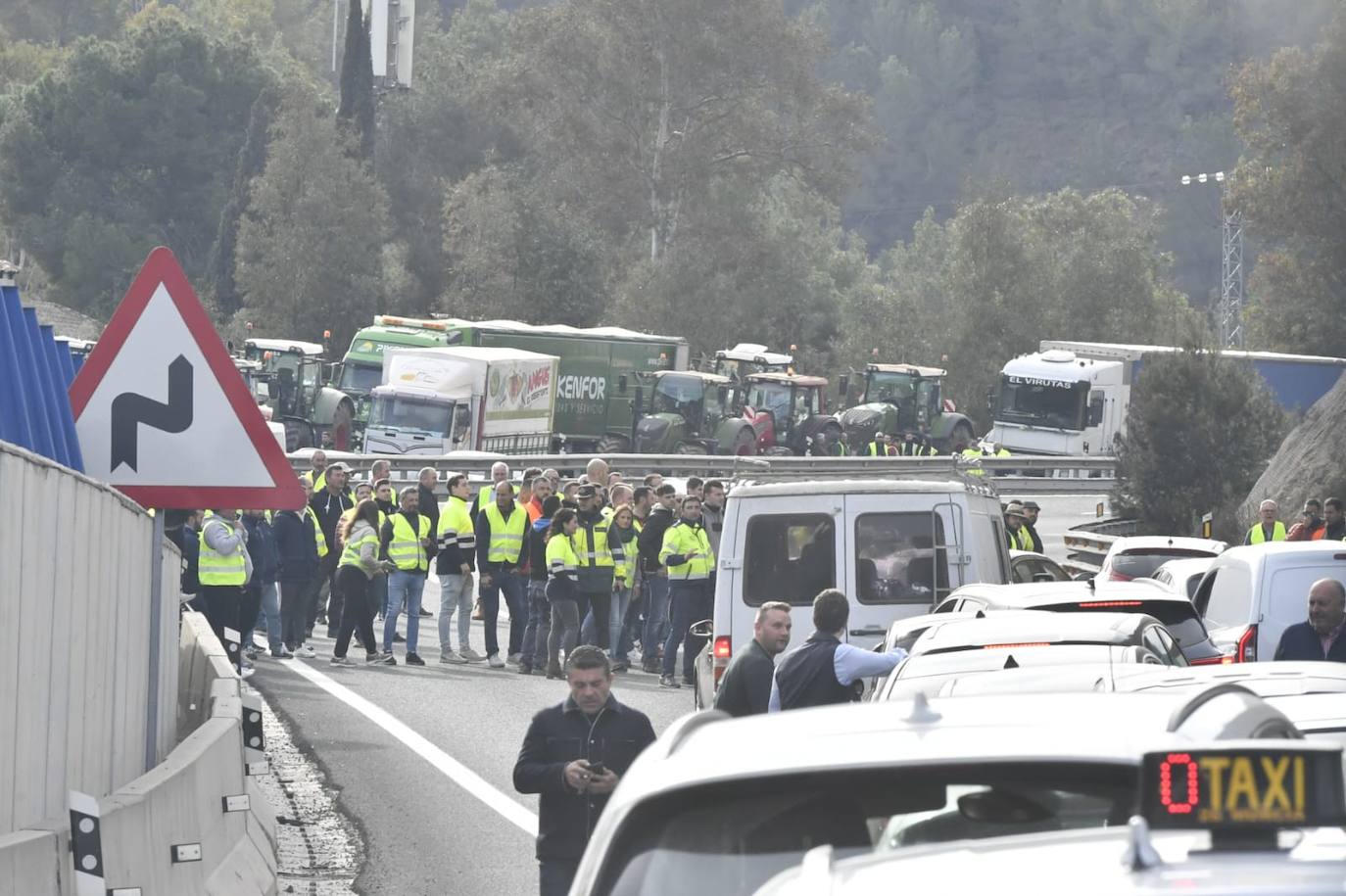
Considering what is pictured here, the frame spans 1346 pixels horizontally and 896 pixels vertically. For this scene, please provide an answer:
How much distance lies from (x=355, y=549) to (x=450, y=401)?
91.8 feet

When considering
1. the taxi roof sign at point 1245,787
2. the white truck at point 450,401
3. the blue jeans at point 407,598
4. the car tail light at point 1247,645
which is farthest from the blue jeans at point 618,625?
the white truck at point 450,401

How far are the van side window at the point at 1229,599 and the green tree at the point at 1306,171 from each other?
1549 inches

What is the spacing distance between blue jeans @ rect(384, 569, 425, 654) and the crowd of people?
0.06 ft

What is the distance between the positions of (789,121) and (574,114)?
27.7ft

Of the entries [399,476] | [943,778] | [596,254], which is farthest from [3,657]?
[596,254]

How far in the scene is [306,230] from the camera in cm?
7406

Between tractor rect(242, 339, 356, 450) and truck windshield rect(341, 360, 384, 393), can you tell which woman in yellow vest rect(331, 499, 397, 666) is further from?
truck windshield rect(341, 360, 384, 393)

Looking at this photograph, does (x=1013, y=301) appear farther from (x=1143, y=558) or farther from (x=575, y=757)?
(x=575, y=757)

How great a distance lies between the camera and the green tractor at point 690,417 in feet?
173

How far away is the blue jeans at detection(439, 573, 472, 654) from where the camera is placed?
20609mm

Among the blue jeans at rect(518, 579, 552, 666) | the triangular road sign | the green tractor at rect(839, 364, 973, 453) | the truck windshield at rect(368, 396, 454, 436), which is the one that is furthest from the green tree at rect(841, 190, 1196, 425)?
the triangular road sign

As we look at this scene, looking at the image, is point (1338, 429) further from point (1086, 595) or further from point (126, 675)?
point (126, 675)

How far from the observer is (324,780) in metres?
13.6

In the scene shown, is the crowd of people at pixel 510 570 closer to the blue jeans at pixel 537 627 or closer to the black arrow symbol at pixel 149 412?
the blue jeans at pixel 537 627
